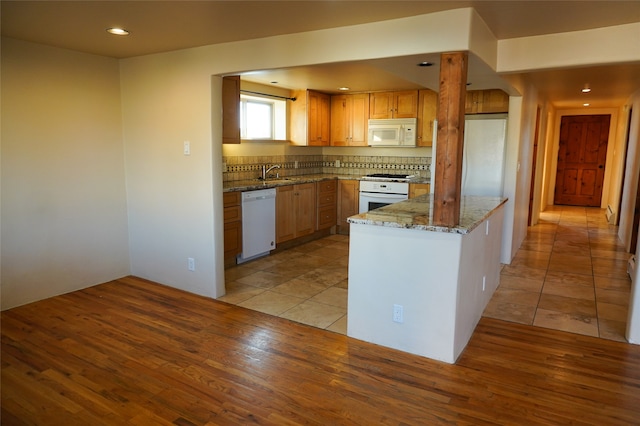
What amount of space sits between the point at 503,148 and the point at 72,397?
4.82m

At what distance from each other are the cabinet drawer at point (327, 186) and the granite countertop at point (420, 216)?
257 centimetres

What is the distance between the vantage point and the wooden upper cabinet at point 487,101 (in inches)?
201

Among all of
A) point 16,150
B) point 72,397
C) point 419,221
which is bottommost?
point 72,397

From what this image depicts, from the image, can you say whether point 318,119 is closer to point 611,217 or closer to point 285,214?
point 285,214

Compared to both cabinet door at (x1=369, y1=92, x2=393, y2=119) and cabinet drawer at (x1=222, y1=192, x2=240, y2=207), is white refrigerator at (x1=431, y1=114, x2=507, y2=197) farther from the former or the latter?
cabinet drawer at (x1=222, y1=192, x2=240, y2=207)

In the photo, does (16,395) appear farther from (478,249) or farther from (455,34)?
(455,34)

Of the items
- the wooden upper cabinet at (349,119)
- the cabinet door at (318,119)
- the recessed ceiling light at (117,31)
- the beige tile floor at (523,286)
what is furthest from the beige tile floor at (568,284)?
the recessed ceiling light at (117,31)

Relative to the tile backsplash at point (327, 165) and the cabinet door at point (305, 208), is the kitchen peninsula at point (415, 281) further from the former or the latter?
the tile backsplash at point (327, 165)

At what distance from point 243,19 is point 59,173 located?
226 centimetres

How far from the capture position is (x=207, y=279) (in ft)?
12.9

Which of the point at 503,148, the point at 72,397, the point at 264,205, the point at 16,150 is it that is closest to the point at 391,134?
the point at 503,148

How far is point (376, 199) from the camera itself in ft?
20.3

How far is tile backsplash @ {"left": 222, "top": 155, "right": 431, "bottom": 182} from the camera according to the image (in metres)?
5.71

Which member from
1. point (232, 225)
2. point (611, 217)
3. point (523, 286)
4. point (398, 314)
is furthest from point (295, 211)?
point (611, 217)
